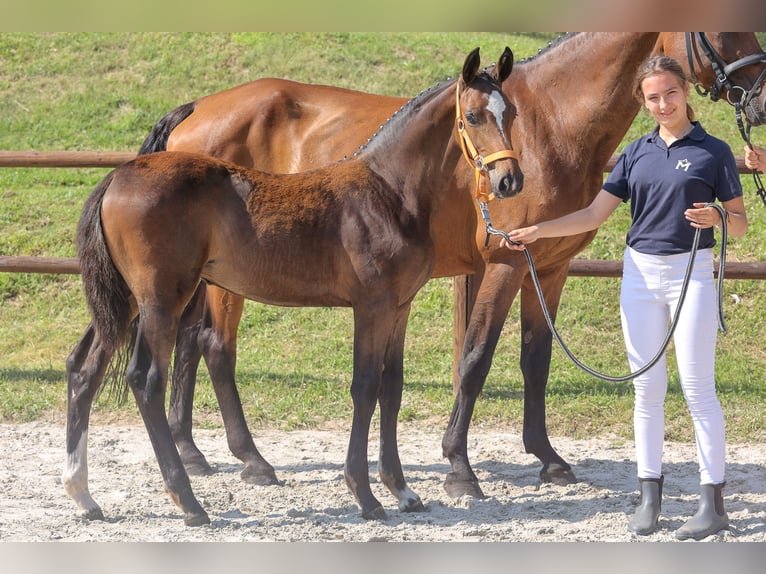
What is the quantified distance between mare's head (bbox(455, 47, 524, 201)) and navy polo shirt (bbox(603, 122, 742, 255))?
55cm

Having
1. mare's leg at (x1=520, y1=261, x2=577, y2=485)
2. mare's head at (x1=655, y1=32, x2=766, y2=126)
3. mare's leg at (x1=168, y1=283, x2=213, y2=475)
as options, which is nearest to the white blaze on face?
mare's head at (x1=655, y1=32, x2=766, y2=126)

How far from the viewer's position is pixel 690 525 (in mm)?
3846

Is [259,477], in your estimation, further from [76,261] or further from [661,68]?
[661,68]

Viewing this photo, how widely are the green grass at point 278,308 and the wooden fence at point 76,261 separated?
791 mm

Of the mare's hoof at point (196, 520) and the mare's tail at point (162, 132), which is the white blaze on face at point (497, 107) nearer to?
the mare's hoof at point (196, 520)

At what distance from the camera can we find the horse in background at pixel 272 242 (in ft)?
12.8

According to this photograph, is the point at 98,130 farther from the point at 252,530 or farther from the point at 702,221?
the point at 702,221

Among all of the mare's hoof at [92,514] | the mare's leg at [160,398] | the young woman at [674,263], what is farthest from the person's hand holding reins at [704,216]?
the mare's hoof at [92,514]

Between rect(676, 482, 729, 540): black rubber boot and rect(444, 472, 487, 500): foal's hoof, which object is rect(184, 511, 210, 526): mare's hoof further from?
rect(676, 482, 729, 540): black rubber boot

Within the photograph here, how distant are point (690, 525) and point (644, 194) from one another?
Result: 1.39m

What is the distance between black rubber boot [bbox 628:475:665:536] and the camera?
3.94 metres

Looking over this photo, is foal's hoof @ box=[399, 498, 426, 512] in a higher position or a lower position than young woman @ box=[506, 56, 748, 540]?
lower

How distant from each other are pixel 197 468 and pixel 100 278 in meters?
1.43
